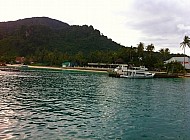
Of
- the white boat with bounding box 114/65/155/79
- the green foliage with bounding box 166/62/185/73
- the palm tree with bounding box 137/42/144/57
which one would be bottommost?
the white boat with bounding box 114/65/155/79

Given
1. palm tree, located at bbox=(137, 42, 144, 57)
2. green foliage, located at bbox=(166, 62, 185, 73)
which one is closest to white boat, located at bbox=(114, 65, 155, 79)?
green foliage, located at bbox=(166, 62, 185, 73)

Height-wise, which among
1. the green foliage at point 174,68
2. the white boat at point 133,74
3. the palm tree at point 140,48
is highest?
the palm tree at point 140,48

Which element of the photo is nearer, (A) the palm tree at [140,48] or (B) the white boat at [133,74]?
(B) the white boat at [133,74]

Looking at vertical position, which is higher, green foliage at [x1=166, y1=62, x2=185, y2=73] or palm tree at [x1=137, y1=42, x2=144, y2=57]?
palm tree at [x1=137, y1=42, x2=144, y2=57]

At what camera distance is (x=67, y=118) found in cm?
2719

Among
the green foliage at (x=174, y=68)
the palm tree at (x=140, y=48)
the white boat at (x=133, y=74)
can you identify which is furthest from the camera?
the palm tree at (x=140, y=48)

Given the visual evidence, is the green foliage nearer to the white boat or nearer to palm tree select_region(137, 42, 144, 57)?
the white boat

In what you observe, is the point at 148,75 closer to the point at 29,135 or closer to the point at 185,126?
the point at 185,126

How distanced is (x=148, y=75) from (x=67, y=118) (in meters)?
97.5

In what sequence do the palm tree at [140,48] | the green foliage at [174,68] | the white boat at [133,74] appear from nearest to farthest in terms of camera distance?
the white boat at [133,74] → the green foliage at [174,68] → the palm tree at [140,48]

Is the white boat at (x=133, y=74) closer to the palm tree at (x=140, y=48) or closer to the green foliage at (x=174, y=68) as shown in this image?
the green foliage at (x=174, y=68)

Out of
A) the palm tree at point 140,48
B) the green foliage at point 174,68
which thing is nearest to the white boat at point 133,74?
the green foliage at point 174,68

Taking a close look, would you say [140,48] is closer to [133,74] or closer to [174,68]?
[174,68]

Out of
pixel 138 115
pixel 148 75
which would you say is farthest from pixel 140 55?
pixel 138 115
